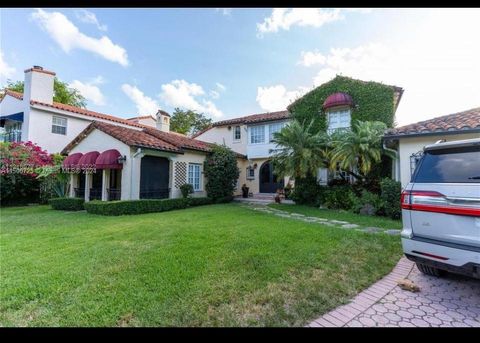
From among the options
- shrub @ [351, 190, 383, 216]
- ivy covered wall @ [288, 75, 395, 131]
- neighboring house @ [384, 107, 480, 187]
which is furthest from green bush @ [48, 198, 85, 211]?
neighboring house @ [384, 107, 480, 187]

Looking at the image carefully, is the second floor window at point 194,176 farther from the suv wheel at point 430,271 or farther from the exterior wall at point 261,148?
the suv wheel at point 430,271

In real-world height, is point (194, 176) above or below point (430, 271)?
above

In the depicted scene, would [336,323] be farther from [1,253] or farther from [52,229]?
[52,229]

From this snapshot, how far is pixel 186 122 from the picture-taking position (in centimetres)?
4172

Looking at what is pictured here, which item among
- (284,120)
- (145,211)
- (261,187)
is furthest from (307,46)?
(261,187)

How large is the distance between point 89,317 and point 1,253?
4.78 metres

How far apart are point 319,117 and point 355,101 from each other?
241 centimetres

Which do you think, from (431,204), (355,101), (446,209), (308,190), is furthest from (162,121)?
(446,209)

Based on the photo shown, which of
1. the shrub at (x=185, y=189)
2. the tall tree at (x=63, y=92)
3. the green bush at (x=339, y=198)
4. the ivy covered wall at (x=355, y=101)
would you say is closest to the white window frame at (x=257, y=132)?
the ivy covered wall at (x=355, y=101)

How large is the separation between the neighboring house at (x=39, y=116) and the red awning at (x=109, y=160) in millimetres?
9139

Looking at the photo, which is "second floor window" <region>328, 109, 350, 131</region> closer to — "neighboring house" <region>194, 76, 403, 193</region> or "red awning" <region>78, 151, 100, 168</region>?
"neighboring house" <region>194, 76, 403, 193</region>

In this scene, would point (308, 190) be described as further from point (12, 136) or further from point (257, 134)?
point (12, 136)

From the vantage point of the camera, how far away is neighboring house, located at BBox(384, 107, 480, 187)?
29.1 ft

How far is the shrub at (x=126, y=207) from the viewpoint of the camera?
12.0 metres
